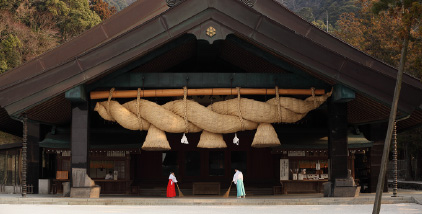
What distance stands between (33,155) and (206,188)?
7.98 meters

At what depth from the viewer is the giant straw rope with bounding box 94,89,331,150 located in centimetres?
2389

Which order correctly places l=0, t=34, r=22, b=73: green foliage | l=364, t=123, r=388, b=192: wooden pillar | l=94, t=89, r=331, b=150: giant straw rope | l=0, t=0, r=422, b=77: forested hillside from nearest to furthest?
l=94, t=89, r=331, b=150: giant straw rope < l=364, t=123, r=388, b=192: wooden pillar < l=0, t=0, r=422, b=77: forested hillside < l=0, t=34, r=22, b=73: green foliage

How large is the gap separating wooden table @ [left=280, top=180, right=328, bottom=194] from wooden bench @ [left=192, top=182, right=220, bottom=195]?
3.10 meters

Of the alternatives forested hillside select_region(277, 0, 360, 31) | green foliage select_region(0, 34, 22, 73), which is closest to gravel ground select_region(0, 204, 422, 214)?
green foliage select_region(0, 34, 22, 73)

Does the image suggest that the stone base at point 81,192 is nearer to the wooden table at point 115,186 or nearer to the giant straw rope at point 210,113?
the giant straw rope at point 210,113

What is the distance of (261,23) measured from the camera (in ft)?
72.8

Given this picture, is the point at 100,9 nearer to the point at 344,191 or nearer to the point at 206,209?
the point at 344,191

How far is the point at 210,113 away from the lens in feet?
78.5

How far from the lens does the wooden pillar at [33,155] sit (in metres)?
29.6

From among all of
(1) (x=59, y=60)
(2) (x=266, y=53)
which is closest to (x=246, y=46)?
(2) (x=266, y=53)

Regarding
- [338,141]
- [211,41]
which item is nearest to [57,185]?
[211,41]

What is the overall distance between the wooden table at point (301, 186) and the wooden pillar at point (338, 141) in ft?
23.1

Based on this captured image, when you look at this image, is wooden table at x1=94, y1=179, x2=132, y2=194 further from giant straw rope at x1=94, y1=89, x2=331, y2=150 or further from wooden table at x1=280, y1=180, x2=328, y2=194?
wooden table at x1=280, y1=180, x2=328, y2=194

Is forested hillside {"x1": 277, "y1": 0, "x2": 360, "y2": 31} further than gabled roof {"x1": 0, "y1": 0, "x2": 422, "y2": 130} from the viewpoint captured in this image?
Yes
